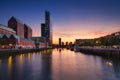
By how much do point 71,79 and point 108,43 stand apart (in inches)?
4143

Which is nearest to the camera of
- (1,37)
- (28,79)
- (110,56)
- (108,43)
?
(28,79)

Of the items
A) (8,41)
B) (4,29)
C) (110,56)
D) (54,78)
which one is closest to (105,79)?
(54,78)

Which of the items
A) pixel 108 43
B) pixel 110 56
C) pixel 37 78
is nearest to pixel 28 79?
pixel 37 78

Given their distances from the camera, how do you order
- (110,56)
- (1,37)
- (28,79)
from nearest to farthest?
(28,79) < (110,56) < (1,37)

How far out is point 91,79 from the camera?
3020cm

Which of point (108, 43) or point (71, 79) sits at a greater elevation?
point (108, 43)

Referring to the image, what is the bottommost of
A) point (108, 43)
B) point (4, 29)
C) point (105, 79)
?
point (105, 79)

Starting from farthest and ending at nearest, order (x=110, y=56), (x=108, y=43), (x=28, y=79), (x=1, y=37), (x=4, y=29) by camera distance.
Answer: (x=4, y=29) < (x=1, y=37) < (x=108, y=43) < (x=110, y=56) < (x=28, y=79)

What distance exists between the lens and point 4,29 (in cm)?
17388

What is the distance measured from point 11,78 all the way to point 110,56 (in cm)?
5767

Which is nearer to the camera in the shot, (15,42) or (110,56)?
(110,56)

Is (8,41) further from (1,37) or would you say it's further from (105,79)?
(105,79)

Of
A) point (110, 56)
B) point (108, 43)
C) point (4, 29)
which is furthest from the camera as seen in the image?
point (4, 29)

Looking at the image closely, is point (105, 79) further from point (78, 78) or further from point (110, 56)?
point (110, 56)
